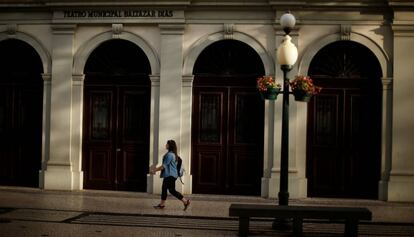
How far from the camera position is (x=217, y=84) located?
17.3 metres

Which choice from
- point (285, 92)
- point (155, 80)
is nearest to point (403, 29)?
point (285, 92)

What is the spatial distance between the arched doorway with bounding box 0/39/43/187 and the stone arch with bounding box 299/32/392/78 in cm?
744

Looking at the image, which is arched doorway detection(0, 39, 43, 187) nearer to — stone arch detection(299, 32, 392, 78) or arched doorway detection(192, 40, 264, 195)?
arched doorway detection(192, 40, 264, 195)

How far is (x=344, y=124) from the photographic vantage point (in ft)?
55.6

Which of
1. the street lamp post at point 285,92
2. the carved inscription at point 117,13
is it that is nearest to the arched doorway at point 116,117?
the carved inscription at point 117,13

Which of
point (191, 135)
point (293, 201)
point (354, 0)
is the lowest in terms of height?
point (293, 201)

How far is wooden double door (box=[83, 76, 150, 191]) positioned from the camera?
17.6 m

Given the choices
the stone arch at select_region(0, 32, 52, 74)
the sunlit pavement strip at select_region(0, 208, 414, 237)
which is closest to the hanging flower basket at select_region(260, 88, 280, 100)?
the sunlit pavement strip at select_region(0, 208, 414, 237)

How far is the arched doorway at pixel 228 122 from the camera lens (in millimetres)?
17188

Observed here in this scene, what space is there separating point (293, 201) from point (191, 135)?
3.28m

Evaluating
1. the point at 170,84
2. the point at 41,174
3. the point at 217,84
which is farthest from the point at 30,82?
the point at 217,84

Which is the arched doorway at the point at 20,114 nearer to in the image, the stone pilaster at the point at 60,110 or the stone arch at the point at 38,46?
the stone arch at the point at 38,46

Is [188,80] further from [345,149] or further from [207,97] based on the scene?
[345,149]

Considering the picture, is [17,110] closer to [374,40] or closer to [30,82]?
[30,82]
